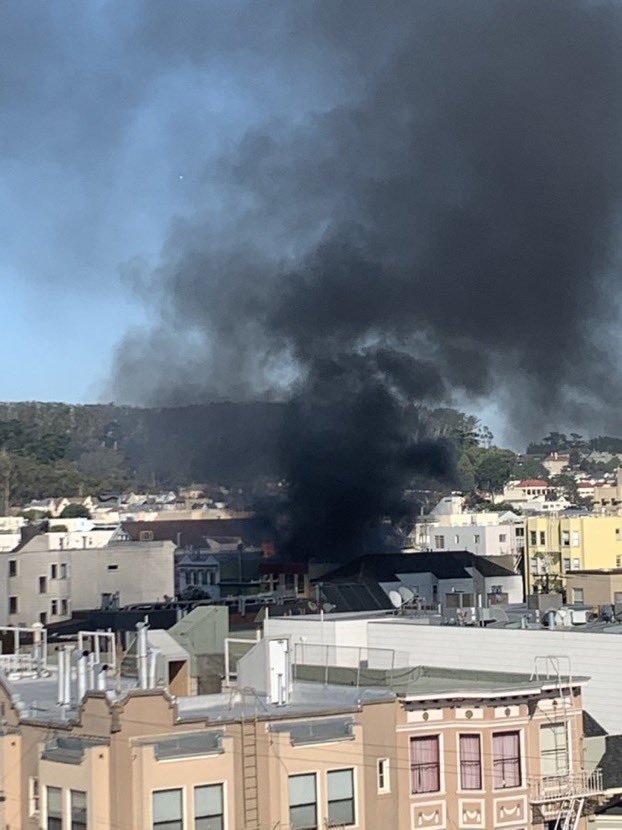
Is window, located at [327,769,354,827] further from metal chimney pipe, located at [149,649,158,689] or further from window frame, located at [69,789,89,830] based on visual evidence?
window frame, located at [69,789,89,830]

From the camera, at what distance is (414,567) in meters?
83.6

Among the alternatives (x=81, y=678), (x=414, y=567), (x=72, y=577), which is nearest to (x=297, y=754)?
(x=81, y=678)

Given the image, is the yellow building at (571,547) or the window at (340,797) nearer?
the window at (340,797)

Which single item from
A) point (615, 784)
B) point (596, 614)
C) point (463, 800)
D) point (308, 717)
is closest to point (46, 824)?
point (308, 717)

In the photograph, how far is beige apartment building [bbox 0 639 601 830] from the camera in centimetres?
1542

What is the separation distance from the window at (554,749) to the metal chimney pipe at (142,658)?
4.69 metres

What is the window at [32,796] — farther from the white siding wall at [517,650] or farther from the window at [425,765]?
the white siding wall at [517,650]

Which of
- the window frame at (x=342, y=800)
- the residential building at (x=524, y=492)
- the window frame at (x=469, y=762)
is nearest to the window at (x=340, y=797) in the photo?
the window frame at (x=342, y=800)

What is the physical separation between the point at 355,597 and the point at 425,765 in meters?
46.5

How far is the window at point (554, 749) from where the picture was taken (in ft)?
59.4

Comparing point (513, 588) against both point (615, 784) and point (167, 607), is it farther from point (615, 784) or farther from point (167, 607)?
point (615, 784)

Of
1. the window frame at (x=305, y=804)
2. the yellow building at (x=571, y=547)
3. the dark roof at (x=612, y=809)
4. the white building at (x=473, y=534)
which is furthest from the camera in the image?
the white building at (x=473, y=534)

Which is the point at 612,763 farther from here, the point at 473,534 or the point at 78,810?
the point at 473,534

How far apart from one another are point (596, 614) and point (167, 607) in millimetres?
34856
